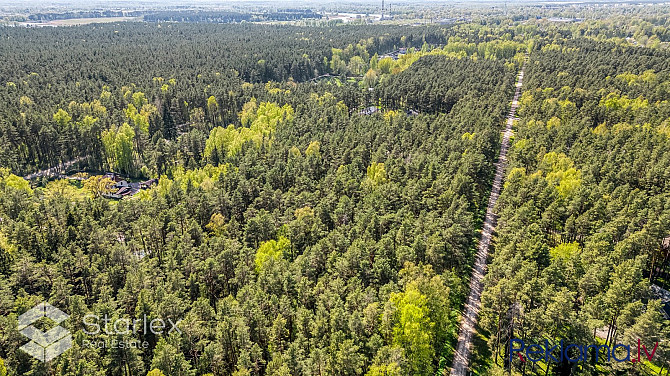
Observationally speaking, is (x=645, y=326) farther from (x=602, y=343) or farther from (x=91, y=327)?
(x=91, y=327)

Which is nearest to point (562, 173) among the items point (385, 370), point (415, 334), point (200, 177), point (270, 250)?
point (415, 334)

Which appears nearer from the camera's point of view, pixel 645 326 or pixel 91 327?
pixel 645 326

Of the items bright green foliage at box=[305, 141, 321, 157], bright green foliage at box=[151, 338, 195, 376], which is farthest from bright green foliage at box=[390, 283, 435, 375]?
bright green foliage at box=[305, 141, 321, 157]

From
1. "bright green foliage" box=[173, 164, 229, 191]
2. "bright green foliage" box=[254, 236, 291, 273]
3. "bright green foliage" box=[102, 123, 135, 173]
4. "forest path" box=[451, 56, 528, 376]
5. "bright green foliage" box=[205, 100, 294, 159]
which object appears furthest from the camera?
"bright green foliage" box=[205, 100, 294, 159]

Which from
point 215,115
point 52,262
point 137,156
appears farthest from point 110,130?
point 52,262

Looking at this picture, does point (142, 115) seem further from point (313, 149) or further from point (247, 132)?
point (313, 149)

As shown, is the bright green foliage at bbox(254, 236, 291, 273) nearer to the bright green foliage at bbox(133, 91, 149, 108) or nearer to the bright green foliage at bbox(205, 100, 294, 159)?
the bright green foliage at bbox(205, 100, 294, 159)

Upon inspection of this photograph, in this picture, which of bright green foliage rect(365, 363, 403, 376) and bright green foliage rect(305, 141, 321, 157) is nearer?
bright green foliage rect(365, 363, 403, 376)
